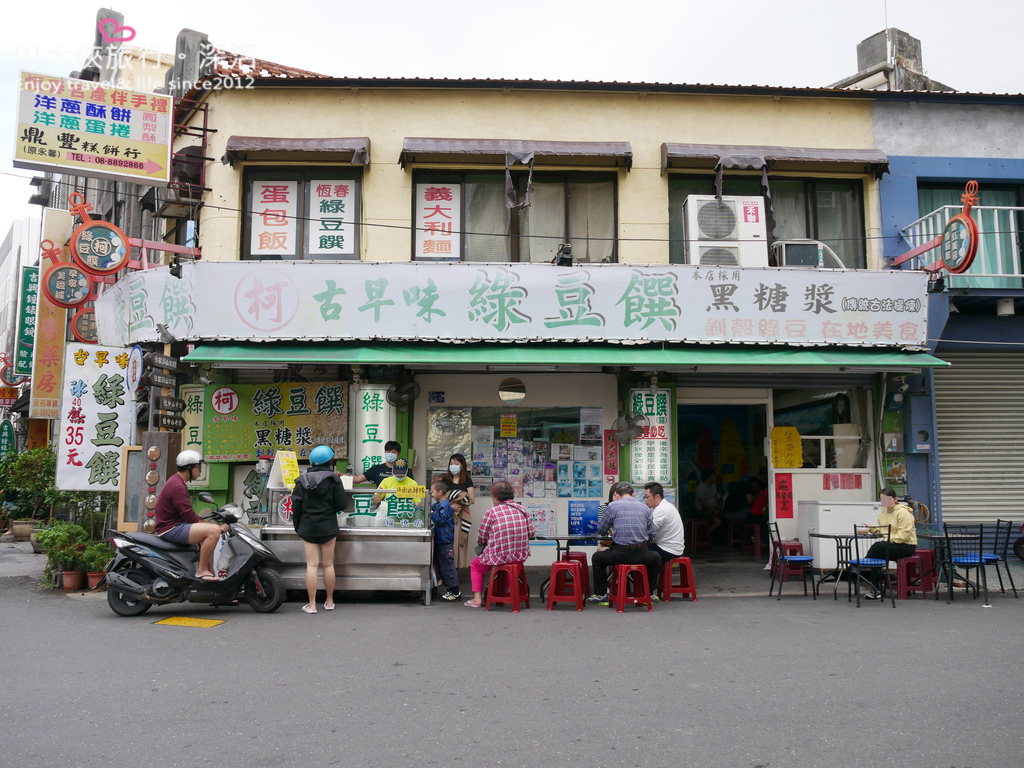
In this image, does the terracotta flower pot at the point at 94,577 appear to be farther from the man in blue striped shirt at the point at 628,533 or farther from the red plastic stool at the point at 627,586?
the red plastic stool at the point at 627,586

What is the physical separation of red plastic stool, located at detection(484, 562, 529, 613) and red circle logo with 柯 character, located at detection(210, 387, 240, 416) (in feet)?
17.3

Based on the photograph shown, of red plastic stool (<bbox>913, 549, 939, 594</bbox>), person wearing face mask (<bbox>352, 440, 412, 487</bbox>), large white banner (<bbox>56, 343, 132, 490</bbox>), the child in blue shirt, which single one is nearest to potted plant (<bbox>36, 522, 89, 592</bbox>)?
large white banner (<bbox>56, 343, 132, 490</bbox>)

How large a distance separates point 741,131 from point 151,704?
463 inches

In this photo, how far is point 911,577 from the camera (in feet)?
33.9

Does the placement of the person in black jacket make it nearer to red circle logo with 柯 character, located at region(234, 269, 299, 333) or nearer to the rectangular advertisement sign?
red circle logo with 柯 character, located at region(234, 269, 299, 333)

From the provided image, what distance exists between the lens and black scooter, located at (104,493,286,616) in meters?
8.38

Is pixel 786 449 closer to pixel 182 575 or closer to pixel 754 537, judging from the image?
pixel 754 537

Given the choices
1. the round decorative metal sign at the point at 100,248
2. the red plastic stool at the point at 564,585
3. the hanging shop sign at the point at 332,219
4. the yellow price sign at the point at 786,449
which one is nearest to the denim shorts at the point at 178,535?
the red plastic stool at the point at 564,585

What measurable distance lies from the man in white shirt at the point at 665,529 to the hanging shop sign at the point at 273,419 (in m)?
4.84

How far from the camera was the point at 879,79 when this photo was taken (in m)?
17.6

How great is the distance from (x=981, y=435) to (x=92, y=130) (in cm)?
1481

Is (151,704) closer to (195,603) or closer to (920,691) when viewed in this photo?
(195,603)

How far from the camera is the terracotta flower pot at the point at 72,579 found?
→ 1059 cm

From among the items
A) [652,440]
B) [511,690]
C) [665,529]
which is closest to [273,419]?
[652,440]
